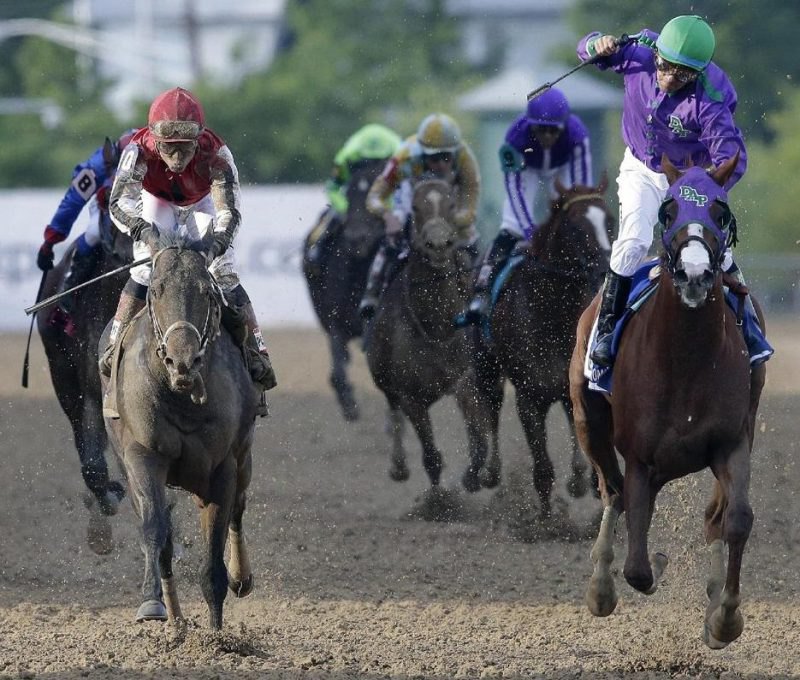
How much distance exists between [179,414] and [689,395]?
77.5 inches

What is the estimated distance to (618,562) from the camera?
8.45m

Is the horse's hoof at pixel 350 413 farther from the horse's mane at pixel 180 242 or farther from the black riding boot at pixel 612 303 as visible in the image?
the horse's mane at pixel 180 242

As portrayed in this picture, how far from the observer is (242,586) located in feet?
23.8

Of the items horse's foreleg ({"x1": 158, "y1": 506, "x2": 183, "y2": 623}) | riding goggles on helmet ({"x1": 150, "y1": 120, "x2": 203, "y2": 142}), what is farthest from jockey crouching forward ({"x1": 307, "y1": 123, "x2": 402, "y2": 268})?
horse's foreleg ({"x1": 158, "y1": 506, "x2": 183, "y2": 623})

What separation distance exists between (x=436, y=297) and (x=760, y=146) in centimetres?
2043

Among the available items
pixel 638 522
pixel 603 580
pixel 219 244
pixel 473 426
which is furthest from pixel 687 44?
pixel 473 426

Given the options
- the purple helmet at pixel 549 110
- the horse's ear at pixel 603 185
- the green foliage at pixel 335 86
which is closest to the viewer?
the horse's ear at pixel 603 185

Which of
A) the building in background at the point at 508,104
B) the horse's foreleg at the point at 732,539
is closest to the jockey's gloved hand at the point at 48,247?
the horse's foreleg at the point at 732,539

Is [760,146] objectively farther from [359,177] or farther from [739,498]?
[739,498]

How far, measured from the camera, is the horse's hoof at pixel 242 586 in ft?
23.7

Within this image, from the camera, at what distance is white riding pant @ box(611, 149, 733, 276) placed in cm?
708

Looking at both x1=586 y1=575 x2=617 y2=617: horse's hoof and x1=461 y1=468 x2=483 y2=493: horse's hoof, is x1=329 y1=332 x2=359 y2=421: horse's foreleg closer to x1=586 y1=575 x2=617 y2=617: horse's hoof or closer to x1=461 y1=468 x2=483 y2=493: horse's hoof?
x1=461 y1=468 x2=483 y2=493: horse's hoof

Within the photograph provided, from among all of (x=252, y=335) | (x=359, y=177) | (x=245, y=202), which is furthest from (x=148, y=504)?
(x=245, y=202)

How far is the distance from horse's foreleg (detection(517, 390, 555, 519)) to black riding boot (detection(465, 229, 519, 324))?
31.1 inches
